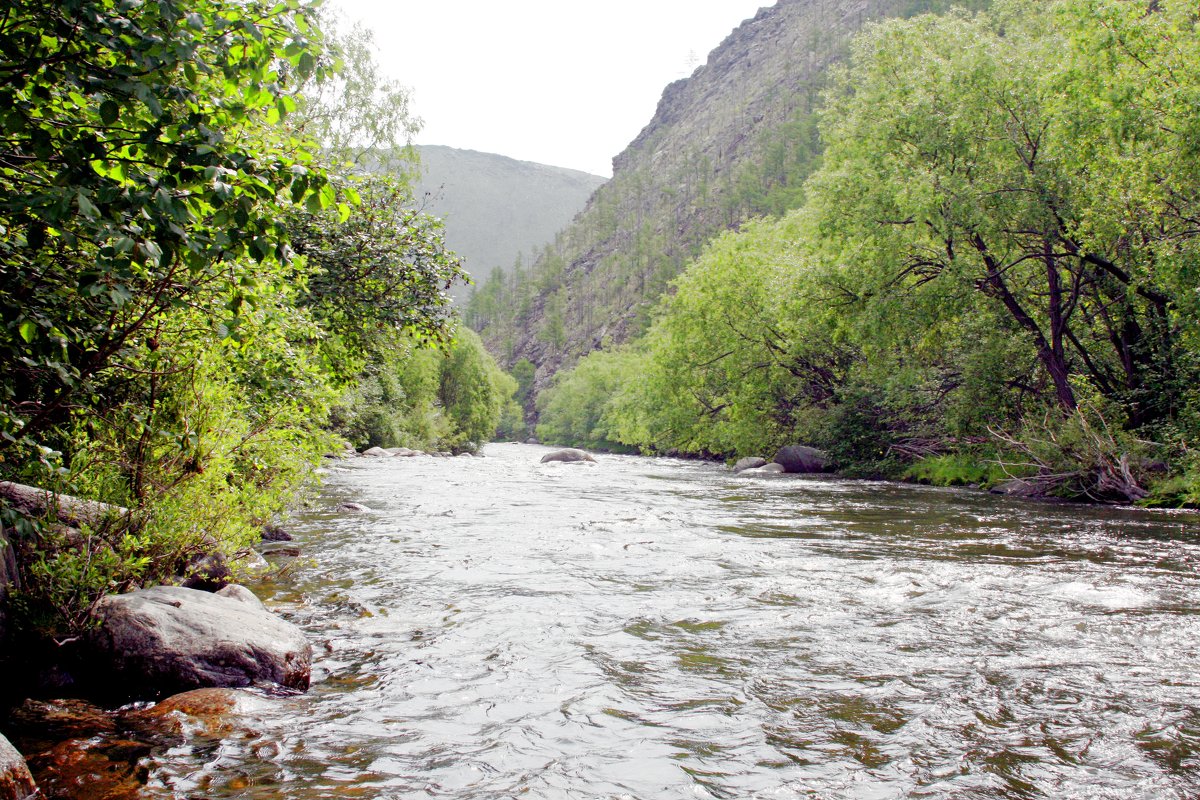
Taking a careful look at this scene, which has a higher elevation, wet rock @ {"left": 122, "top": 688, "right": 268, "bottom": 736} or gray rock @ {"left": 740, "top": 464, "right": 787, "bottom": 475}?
wet rock @ {"left": 122, "top": 688, "right": 268, "bottom": 736}

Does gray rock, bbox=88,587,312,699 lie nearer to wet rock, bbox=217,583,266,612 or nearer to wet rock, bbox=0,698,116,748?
wet rock, bbox=0,698,116,748

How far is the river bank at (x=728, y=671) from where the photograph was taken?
5125 mm

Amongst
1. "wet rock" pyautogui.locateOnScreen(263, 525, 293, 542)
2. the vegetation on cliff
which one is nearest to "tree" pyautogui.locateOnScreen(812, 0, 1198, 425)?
the vegetation on cliff

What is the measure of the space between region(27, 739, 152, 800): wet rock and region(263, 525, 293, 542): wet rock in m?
8.56

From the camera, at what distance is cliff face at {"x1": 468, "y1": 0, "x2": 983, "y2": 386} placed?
126938mm

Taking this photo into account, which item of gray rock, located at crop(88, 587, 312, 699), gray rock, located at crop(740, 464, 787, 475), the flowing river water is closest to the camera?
the flowing river water

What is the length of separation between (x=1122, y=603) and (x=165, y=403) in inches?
407

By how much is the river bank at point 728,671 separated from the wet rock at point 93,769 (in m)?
0.13

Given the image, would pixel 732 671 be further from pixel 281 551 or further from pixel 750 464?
pixel 750 464

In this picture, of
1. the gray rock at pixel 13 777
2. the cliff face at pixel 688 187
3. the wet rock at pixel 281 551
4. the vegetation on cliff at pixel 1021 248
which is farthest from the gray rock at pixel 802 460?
the cliff face at pixel 688 187

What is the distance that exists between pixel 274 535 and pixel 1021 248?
67.1 feet

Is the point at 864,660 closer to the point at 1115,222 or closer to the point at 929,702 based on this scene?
the point at 929,702

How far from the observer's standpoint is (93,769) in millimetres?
5016

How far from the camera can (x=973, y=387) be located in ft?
83.4
